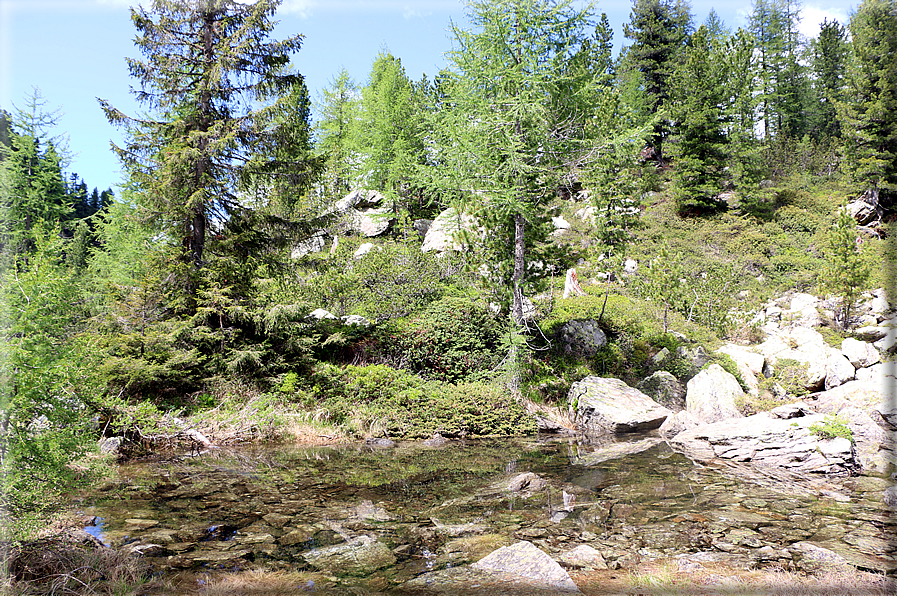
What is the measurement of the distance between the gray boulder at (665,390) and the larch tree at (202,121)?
471 inches

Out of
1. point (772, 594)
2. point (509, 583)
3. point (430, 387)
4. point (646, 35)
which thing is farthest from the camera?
point (646, 35)

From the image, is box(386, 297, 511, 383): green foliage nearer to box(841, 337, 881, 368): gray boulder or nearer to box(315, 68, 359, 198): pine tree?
box(841, 337, 881, 368): gray boulder

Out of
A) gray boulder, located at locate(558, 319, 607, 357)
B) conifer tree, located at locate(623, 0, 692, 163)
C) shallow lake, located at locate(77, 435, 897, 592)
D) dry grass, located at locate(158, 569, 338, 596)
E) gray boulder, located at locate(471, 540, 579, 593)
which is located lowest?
shallow lake, located at locate(77, 435, 897, 592)

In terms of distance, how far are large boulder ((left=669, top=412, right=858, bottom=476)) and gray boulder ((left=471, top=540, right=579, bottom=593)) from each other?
19.8 feet

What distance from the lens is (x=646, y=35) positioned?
3600 centimetres

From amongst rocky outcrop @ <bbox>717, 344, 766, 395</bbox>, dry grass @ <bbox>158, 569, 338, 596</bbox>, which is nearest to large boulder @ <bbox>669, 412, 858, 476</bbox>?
rocky outcrop @ <bbox>717, 344, 766, 395</bbox>

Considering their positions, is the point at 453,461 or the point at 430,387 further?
the point at 430,387

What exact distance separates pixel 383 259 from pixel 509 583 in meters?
13.0

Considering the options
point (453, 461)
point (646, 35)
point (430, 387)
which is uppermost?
point (646, 35)

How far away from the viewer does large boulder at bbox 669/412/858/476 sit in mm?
8172

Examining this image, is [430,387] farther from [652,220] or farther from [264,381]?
[652,220]

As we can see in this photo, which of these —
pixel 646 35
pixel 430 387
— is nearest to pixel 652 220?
pixel 646 35

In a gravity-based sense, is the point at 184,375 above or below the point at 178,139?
below

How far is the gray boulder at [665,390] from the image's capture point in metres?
13.3
